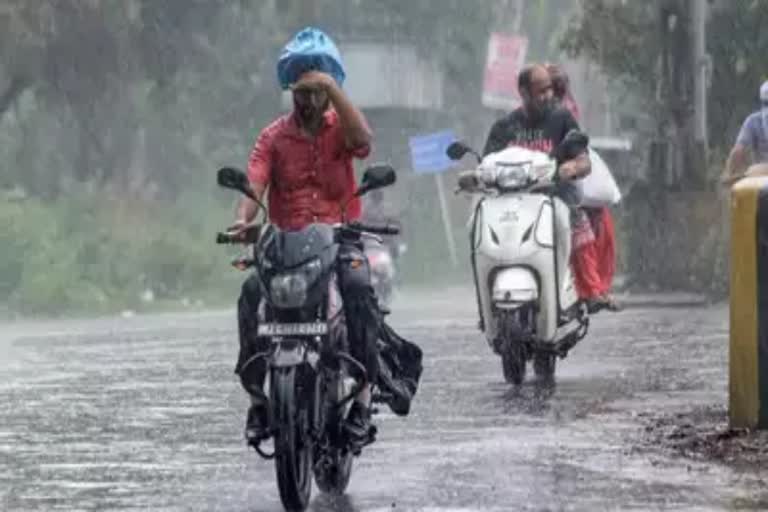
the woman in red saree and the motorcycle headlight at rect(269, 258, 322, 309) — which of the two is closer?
the motorcycle headlight at rect(269, 258, 322, 309)

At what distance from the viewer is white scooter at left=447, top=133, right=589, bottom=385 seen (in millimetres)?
14445

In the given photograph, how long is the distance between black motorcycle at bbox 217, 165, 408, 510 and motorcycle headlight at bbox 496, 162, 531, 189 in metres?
4.55

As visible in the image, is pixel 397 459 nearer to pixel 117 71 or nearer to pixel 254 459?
pixel 254 459

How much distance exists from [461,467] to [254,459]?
3.80 feet

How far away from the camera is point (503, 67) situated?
49906 mm

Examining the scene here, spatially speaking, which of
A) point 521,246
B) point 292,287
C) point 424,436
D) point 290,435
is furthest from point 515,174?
point 290,435

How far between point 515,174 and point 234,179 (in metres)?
4.93

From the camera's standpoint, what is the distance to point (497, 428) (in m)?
12.1

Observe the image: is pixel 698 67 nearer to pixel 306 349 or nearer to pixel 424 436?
pixel 424 436

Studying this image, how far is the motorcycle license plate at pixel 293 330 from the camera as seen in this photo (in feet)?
30.7

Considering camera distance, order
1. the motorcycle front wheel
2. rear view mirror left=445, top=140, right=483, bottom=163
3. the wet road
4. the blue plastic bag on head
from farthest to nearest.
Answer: rear view mirror left=445, top=140, right=483, bottom=163 → the blue plastic bag on head → the wet road → the motorcycle front wheel

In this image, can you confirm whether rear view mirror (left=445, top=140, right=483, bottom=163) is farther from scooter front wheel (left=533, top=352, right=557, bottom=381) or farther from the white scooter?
scooter front wheel (left=533, top=352, right=557, bottom=381)

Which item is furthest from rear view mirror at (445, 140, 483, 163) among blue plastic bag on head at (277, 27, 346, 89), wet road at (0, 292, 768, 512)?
blue plastic bag on head at (277, 27, 346, 89)

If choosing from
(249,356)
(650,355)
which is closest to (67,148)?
(650,355)
